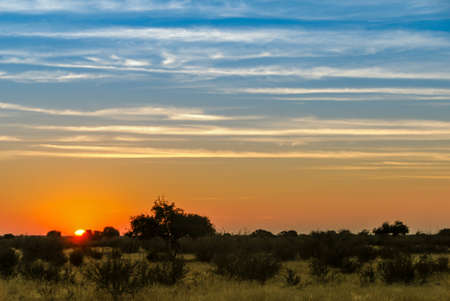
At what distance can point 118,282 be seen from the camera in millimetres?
21078

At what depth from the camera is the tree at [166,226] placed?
4866 cm

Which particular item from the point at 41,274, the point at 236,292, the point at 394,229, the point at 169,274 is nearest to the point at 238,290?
the point at 236,292

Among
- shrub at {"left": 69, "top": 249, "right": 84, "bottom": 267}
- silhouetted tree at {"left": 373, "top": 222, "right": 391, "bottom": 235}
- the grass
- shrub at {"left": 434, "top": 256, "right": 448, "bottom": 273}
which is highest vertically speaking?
silhouetted tree at {"left": 373, "top": 222, "right": 391, "bottom": 235}

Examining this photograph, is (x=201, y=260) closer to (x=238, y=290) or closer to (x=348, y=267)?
(x=348, y=267)

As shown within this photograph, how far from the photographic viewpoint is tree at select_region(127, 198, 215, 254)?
160 ft

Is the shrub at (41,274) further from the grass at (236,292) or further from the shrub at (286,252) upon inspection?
the shrub at (286,252)

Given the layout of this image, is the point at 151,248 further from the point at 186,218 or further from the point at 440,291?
the point at 440,291

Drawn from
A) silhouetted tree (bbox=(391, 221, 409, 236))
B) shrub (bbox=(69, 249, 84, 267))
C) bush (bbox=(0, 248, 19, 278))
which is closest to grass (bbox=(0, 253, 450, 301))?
bush (bbox=(0, 248, 19, 278))

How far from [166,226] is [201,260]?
7623mm

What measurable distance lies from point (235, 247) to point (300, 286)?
1998 cm

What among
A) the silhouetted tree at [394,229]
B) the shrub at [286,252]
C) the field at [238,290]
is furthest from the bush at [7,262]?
the silhouetted tree at [394,229]

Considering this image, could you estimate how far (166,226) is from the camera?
48719mm

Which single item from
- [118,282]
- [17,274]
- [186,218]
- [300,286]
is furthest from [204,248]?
[118,282]

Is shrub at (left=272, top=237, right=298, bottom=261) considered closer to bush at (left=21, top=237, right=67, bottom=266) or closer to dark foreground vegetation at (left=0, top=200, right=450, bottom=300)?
dark foreground vegetation at (left=0, top=200, right=450, bottom=300)
